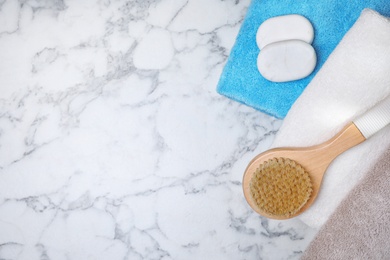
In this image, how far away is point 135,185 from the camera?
2.79ft

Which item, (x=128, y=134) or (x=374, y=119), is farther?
(x=128, y=134)

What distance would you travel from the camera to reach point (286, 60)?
2.29 feet

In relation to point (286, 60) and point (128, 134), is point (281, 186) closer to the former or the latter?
point (286, 60)

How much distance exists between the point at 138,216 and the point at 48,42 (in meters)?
0.33

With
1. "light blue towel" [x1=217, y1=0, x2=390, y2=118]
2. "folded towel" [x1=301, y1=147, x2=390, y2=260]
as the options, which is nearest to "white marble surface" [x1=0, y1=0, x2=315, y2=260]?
"light blue towel" [x1=217, y1=0, x2=390, y2=118]

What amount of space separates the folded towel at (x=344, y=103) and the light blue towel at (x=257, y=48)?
0.15ft

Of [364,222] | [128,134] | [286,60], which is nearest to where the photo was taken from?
[364,222]

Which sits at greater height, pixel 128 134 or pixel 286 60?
pixel 286 60

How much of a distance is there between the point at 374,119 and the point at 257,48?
0.21 metres

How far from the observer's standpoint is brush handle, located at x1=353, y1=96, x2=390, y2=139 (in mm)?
605

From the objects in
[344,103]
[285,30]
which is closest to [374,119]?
[344,103]

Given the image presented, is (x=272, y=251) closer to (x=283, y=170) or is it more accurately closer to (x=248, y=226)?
(x=248, y=226)

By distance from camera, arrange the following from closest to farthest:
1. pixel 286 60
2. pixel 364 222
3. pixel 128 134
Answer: pixel 364 222
pixel 286 60
pixel 128 134

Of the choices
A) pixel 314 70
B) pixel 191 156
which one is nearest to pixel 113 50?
pixel 191 156
